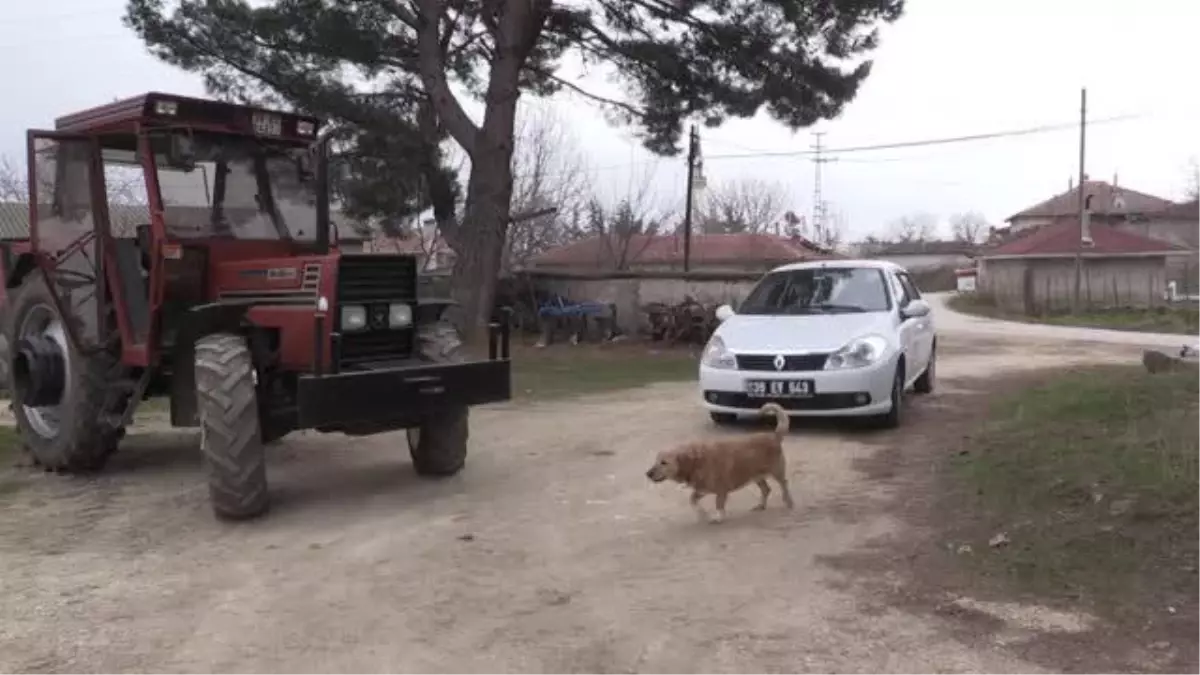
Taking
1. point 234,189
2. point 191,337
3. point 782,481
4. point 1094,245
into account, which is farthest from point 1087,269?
point 191,337

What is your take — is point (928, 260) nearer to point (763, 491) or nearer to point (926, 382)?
point (926, 382)

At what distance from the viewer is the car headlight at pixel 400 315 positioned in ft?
25.3

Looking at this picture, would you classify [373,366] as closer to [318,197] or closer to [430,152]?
[318,197]


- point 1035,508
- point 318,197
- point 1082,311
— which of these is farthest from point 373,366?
point 1082,311

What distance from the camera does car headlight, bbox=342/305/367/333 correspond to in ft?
24.2

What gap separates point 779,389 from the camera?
Answer: 31.4 feet

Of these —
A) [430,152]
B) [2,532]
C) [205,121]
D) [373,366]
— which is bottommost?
[2,532]

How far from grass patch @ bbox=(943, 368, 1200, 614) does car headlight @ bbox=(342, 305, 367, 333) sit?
3.95 metres

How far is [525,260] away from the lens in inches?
1512

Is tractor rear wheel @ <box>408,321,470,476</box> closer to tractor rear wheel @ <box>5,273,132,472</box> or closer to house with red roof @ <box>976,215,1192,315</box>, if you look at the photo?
tractor rear wheel @ <box>5,273,132,472</box>

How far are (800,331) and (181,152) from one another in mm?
5342

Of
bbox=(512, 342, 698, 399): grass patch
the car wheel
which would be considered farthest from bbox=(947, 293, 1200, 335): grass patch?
the car wheel

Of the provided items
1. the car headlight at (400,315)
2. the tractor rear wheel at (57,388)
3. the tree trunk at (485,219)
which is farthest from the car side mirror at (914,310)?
the tree trunk at (485,219)

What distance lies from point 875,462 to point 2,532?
6018 millimetres
